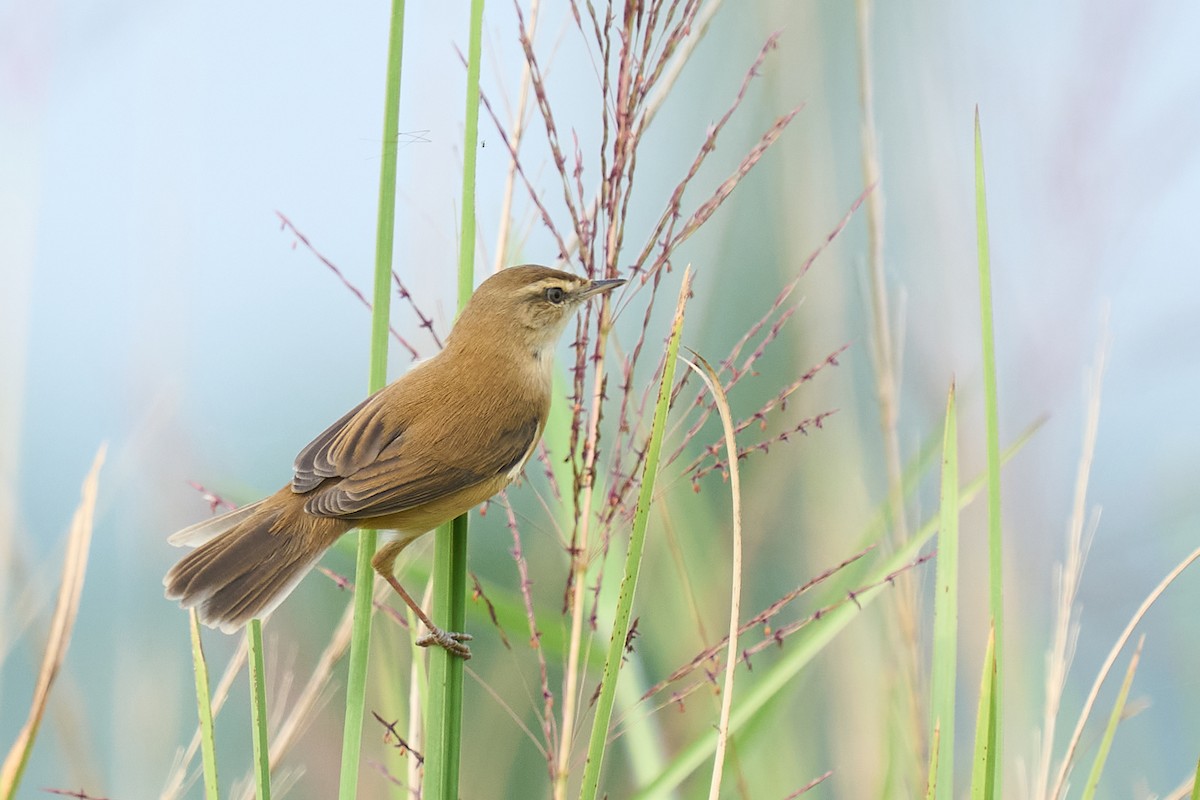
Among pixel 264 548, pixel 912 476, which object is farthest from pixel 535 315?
pixel 912 476

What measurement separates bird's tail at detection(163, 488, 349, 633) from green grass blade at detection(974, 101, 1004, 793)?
1.08m

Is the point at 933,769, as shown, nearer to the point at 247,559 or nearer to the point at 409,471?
the point at 409,471

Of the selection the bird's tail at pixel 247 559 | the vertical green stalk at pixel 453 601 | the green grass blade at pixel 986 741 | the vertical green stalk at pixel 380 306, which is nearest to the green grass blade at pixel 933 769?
the green grass blade at pixel 986 741

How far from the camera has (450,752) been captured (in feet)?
4.67

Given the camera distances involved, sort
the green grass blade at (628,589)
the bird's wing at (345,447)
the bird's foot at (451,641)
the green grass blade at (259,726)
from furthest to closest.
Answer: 1. the bird's wing at (345,447)
2. the bird's foot at (451,641)
3. the green grass blade at (259,726)
4. the green grass blade at (628,589)

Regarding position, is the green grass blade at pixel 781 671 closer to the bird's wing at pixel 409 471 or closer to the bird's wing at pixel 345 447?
the bird's wing at pixel 409 471

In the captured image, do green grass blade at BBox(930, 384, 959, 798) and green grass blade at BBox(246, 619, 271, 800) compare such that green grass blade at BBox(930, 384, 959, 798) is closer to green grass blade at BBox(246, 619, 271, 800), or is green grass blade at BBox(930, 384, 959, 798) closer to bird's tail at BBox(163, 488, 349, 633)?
green grass blade at BBox(246, 619, 271, 800)

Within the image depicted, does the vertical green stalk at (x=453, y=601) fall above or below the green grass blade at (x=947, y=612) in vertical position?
above

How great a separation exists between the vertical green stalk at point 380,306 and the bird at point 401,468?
0.80ft

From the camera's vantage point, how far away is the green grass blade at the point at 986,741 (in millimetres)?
1356

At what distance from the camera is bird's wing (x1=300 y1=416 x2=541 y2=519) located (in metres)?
1.79

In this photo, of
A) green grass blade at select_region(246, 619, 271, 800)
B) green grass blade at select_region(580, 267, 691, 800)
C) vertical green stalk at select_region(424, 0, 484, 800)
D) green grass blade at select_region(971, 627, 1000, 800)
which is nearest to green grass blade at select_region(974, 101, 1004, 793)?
green grass blade at select_region(971, 627, 1000, 800)

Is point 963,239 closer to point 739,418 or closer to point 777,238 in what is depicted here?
point 777,238

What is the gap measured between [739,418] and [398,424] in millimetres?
1241
